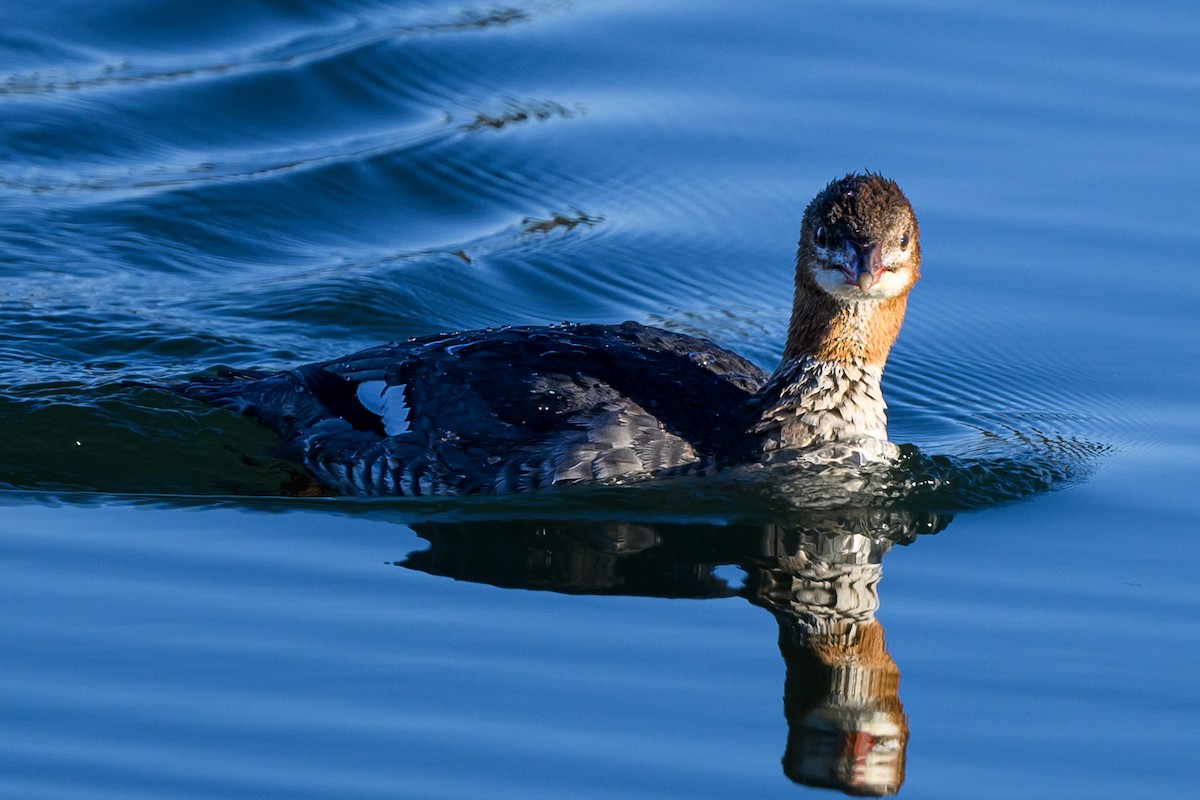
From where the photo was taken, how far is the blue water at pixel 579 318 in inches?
242

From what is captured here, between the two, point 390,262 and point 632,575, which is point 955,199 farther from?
point 632,575

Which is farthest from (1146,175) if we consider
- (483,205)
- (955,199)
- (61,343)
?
(61,343)

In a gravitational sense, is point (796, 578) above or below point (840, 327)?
below

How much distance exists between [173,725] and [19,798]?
61 cm

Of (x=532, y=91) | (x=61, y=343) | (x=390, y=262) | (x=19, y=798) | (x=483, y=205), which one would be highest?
(x=532, y=91)

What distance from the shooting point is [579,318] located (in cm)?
1151

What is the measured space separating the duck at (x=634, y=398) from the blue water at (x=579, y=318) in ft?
0.80

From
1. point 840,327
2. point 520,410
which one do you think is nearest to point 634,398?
point 520,410

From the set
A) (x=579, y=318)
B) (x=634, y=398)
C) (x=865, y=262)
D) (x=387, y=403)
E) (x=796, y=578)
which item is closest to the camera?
(x=796, y=578)

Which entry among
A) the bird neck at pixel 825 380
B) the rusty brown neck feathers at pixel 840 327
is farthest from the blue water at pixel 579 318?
the rusty brown neck feathers at pixel 840 327

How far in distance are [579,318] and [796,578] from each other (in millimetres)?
4169

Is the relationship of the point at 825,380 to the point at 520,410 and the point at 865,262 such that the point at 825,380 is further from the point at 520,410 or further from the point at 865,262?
the point at 520,410

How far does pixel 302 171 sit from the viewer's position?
42.8 ft

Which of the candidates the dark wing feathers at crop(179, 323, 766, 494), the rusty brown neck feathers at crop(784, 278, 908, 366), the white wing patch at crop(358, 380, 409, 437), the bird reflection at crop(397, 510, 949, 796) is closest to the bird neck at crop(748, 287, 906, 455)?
the rusty brown neck feathers at crop(784, 278, 908, 366)
